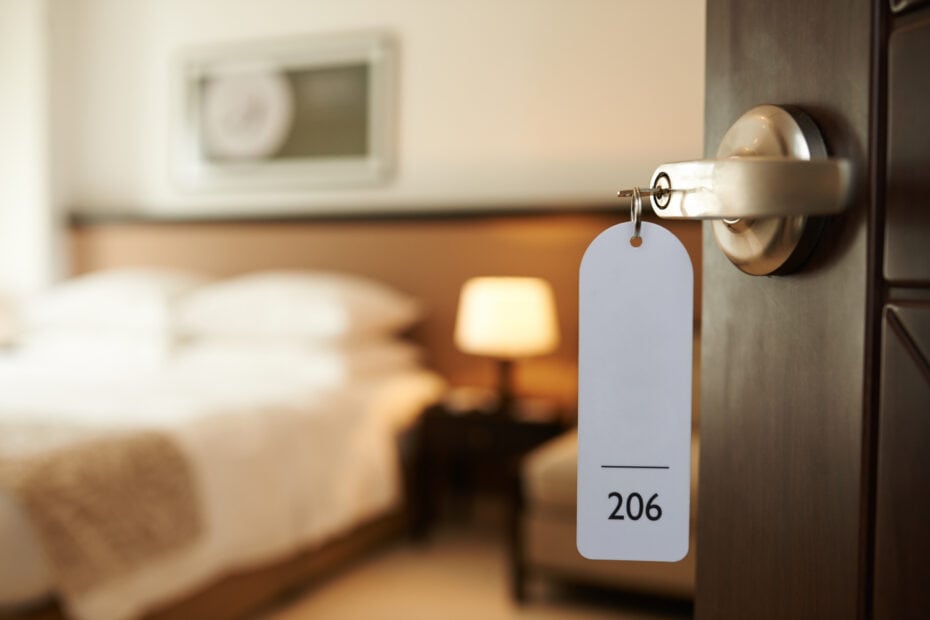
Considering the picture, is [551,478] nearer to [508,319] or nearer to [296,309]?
[508,319]

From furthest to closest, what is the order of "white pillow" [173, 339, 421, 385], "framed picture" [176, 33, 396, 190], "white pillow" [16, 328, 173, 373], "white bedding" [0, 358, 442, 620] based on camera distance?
"framed picture" [176, 33, 396, 190] → "white pillow" [16, 328, 173, 373] → "white pillow" [173, 339, 421, 385] → "white bedding" [0, 358, 442, 620]

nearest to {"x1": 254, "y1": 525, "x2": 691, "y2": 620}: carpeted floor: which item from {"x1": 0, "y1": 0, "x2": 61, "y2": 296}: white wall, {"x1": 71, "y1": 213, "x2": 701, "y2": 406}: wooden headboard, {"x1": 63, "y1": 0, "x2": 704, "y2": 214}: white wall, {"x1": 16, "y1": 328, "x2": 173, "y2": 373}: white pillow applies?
{"x1": 71, "y1": 213, "x2": 701, "y2": 406}: wooden headboard

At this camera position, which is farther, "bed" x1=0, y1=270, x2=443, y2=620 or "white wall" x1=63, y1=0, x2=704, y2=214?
"white wall" x1=63, y1=0, x2=704, y2=214

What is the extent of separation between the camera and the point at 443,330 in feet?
12.4

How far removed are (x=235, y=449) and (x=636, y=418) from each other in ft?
7.27

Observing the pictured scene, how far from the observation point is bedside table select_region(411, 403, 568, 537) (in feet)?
10.6

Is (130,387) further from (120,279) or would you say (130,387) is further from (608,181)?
(608,181)

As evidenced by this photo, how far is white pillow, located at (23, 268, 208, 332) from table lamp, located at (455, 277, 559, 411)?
126 centimetres

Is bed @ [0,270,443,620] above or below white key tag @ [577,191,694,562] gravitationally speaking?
below

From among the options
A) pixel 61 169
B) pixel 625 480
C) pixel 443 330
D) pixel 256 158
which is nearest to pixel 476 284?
pixel 443 330

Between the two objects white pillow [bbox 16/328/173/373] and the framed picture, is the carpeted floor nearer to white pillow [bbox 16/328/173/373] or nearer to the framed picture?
white pillow [bbox 16/328/173/373]

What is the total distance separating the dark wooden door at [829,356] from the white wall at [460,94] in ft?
8.80

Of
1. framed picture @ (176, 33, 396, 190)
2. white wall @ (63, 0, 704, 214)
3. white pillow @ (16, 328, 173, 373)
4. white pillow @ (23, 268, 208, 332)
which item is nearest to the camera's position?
white wall @ (63, 0, 704, 214)

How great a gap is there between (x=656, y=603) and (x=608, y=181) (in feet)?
5.21
